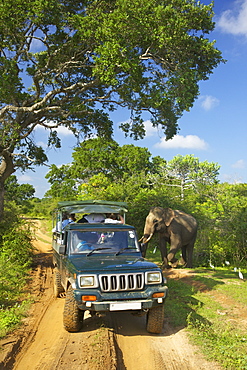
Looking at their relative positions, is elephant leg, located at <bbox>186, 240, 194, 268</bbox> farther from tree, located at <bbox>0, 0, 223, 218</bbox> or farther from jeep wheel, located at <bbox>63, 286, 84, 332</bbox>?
jeep wheel, located at <bbox>63, 286, 84, 332</bbox>

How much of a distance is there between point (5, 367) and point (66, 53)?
36.5 feet

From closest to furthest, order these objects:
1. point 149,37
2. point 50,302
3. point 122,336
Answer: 1. point 122,336
2. point 50,302
3. point 149,37

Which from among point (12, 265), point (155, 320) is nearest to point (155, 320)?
point (155, 320)

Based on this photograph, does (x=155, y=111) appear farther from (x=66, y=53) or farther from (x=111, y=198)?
(x=111, y=198)

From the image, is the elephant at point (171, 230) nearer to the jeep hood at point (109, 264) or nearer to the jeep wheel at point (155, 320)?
the jeep hood at point (109, 264)

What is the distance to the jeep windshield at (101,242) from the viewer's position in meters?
6.89

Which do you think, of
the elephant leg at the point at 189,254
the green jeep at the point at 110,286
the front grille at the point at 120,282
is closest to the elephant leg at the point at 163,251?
the elephant leg at the point at 189,254

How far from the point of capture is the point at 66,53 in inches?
506

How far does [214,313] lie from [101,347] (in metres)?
3.04

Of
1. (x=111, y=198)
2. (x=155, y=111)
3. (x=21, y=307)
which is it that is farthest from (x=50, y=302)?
(x=111, y=198)

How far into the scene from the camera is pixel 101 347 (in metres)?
5.16

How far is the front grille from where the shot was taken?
556 cm

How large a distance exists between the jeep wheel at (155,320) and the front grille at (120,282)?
0.53 m

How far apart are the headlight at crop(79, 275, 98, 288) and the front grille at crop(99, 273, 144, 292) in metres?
0.11
